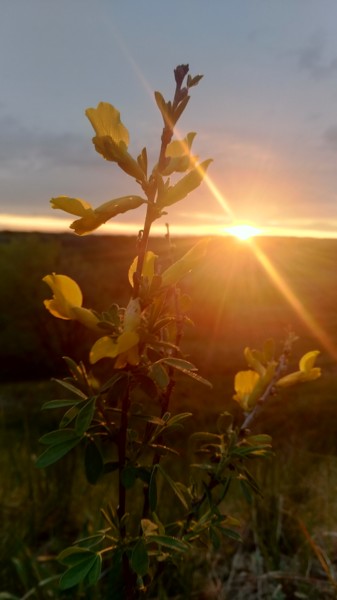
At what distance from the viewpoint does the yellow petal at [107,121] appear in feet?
2.19

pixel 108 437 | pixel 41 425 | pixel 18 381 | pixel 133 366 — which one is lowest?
pixel 18 381

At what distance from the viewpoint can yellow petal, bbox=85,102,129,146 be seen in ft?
2.19

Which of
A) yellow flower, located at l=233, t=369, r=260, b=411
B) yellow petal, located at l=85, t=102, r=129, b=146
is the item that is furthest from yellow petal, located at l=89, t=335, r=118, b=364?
yellow flower, located at l=233, t=369, r=260, b=411

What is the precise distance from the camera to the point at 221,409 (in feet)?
14.9

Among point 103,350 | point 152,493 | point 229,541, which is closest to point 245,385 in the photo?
point 152,493

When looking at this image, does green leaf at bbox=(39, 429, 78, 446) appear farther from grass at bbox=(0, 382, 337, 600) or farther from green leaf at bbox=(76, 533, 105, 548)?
grass at bbox=(0, 382, 337, 600)

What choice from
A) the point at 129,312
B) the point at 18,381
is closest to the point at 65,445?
the point at 129,312

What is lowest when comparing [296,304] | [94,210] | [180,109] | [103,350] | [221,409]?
[221,409]

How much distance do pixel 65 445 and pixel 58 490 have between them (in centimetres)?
170

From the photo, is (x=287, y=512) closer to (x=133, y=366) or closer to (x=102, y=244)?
(x=133, y=366)

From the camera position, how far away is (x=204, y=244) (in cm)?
69

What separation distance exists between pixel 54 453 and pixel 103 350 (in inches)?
6.4

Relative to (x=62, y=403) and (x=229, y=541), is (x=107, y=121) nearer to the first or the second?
(x=62, y=403)

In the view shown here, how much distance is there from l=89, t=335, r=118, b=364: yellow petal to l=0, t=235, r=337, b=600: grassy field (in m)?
0.24
